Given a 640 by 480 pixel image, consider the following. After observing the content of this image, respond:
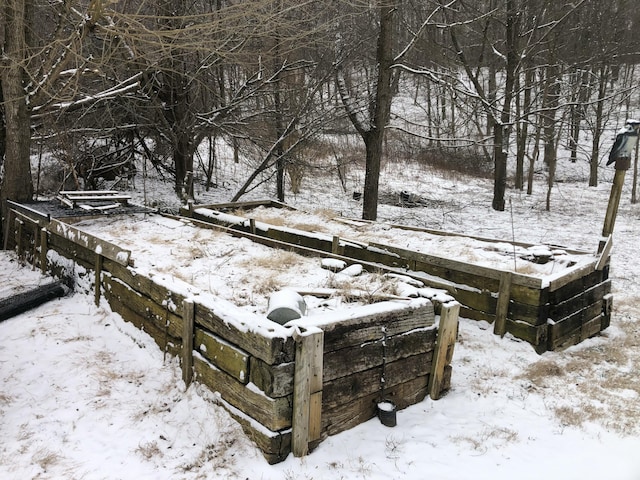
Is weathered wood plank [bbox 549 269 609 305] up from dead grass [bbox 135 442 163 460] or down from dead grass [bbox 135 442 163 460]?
up

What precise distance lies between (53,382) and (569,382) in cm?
504

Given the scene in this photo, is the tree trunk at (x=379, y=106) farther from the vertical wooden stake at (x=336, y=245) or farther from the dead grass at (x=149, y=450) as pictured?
the dead grass at (x=149, y=450)

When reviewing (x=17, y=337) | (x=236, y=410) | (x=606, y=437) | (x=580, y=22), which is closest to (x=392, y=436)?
(x=236, y=410)

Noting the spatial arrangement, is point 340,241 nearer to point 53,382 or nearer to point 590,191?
point 53,382

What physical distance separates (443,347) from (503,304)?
1.49 metres

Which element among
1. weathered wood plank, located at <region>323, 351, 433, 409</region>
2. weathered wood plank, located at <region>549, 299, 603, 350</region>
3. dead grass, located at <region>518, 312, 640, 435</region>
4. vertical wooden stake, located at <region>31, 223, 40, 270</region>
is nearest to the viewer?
weathered wood plank, located at <region>323, 351, 433, 409</region>

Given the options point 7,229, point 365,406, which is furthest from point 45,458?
point 7,229

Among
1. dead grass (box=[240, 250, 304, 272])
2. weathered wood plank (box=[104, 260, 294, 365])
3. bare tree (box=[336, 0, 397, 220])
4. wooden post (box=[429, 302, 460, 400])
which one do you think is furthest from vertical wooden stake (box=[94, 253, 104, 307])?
bare tree (box=[336, 0, 397, 220])

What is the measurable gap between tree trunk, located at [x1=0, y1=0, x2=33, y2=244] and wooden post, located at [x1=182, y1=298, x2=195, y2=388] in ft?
21.2

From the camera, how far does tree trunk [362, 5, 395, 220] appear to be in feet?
35.9

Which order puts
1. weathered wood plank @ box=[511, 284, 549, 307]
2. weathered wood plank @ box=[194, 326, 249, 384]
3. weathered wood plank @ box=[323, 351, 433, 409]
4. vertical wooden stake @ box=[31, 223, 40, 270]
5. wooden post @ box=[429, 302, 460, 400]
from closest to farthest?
weathered wood plank @ box=[194, 326, 249, 384] → weathered wood plank @ box=[323, 351, 433, 409] → wooden post @ box=[429, 302, 460, 400] → weathered wood plank @ box=[511, 284, 549, 307] → vertical wooden stake @ box=[31, 223, 40, 270]

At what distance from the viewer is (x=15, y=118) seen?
8734 mm

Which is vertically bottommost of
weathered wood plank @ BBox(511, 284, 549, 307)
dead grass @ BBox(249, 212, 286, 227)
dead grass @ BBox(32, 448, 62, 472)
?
dead grass @ BBox(32, 448, 62, 472)

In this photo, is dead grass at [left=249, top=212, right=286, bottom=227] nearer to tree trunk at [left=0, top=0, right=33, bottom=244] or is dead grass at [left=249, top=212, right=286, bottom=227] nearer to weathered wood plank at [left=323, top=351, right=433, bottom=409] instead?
A: tree trunk at [left=0, top=0, right=33, bottom=244]
